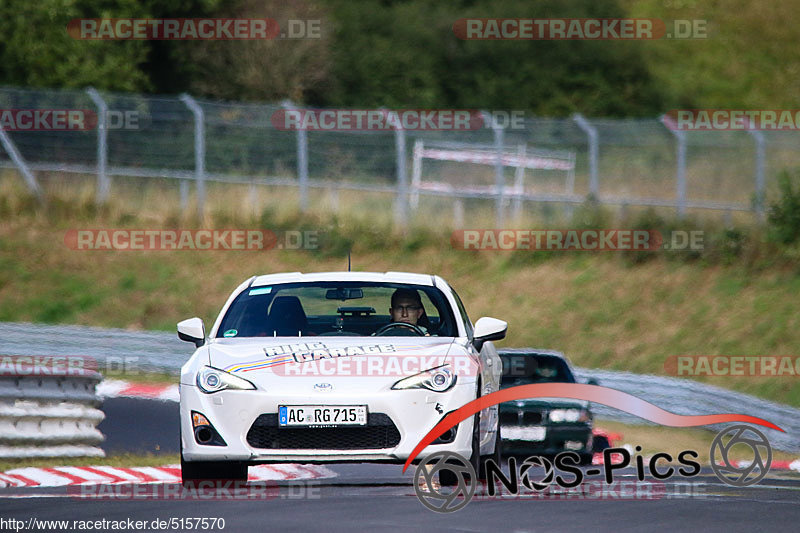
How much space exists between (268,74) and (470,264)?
15978 millimetres

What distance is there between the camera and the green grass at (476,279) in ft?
70.5

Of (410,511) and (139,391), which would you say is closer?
(410,511)

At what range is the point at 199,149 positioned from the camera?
27.4 m

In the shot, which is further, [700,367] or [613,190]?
[613,190]

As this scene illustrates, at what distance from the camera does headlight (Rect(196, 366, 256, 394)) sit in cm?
890

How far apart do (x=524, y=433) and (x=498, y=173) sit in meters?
12.9

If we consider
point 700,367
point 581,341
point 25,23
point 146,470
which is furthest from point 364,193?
point 146,470

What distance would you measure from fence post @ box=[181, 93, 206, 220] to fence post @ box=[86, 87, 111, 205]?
1.49 meters

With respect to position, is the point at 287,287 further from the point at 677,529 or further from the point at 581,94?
the point at 581,94

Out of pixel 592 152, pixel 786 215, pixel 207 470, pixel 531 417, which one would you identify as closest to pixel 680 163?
pixel 592 152

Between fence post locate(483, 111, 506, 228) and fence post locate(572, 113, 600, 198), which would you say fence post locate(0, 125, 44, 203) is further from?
fence post locate(572, 113, 600, 198)

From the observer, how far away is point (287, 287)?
10375 millimetres

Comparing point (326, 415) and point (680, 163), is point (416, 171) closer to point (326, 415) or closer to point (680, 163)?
point (680, 163)

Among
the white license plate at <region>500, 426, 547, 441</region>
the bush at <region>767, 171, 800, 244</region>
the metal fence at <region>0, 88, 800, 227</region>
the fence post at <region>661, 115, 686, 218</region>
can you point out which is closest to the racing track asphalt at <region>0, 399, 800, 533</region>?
the white license plate at <region>500, 426, 547, 441</region>
